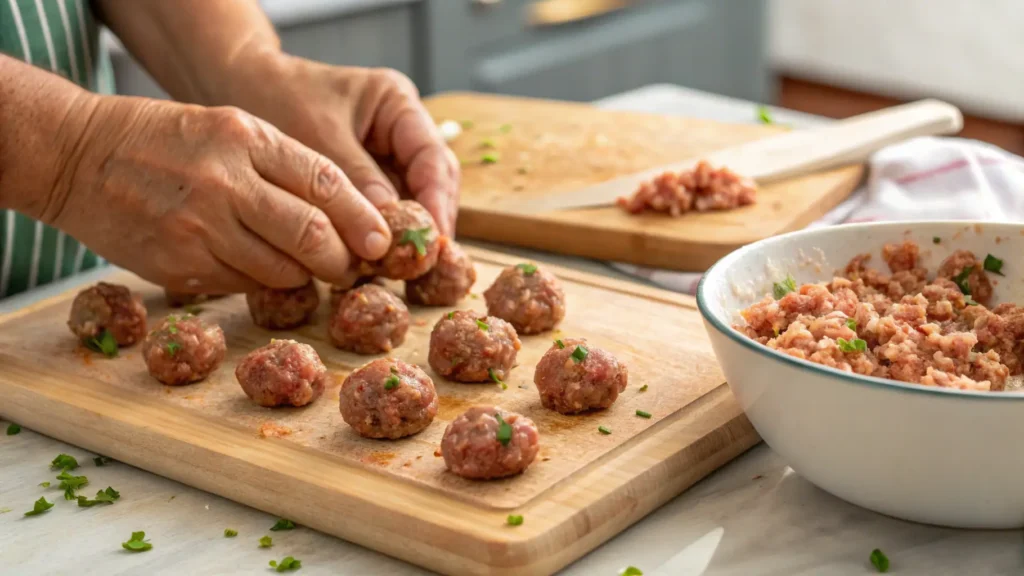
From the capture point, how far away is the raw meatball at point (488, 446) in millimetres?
1566

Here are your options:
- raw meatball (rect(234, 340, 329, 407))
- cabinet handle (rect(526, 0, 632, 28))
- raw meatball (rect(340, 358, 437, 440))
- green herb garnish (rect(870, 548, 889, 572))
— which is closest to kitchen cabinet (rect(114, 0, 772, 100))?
cabinet handle (rect(526, 0, 632, 28))

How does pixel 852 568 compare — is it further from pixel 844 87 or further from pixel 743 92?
pixel 844 87

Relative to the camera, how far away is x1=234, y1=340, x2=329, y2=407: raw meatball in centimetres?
181

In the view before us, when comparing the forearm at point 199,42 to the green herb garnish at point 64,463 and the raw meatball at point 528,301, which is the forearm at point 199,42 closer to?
the raw meatball at point 528,301

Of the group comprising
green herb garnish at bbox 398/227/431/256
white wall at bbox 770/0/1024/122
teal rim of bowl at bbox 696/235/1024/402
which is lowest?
white wall at bbox 770/0/1024/122

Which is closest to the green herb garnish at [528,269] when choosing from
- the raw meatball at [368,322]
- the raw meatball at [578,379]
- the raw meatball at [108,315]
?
the raw meatball at [368,322]

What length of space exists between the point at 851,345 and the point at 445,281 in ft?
2.97

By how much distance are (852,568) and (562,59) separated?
447cm

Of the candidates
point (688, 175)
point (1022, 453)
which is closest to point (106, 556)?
point (1022, 453)

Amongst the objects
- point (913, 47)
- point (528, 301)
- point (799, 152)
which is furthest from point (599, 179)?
point (913, 47)

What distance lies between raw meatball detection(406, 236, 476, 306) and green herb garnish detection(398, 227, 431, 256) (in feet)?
0.25

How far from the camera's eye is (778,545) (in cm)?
153

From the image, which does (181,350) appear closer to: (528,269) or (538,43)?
(528,269)

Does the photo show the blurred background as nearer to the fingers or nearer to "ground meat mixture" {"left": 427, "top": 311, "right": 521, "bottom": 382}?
the fingers
